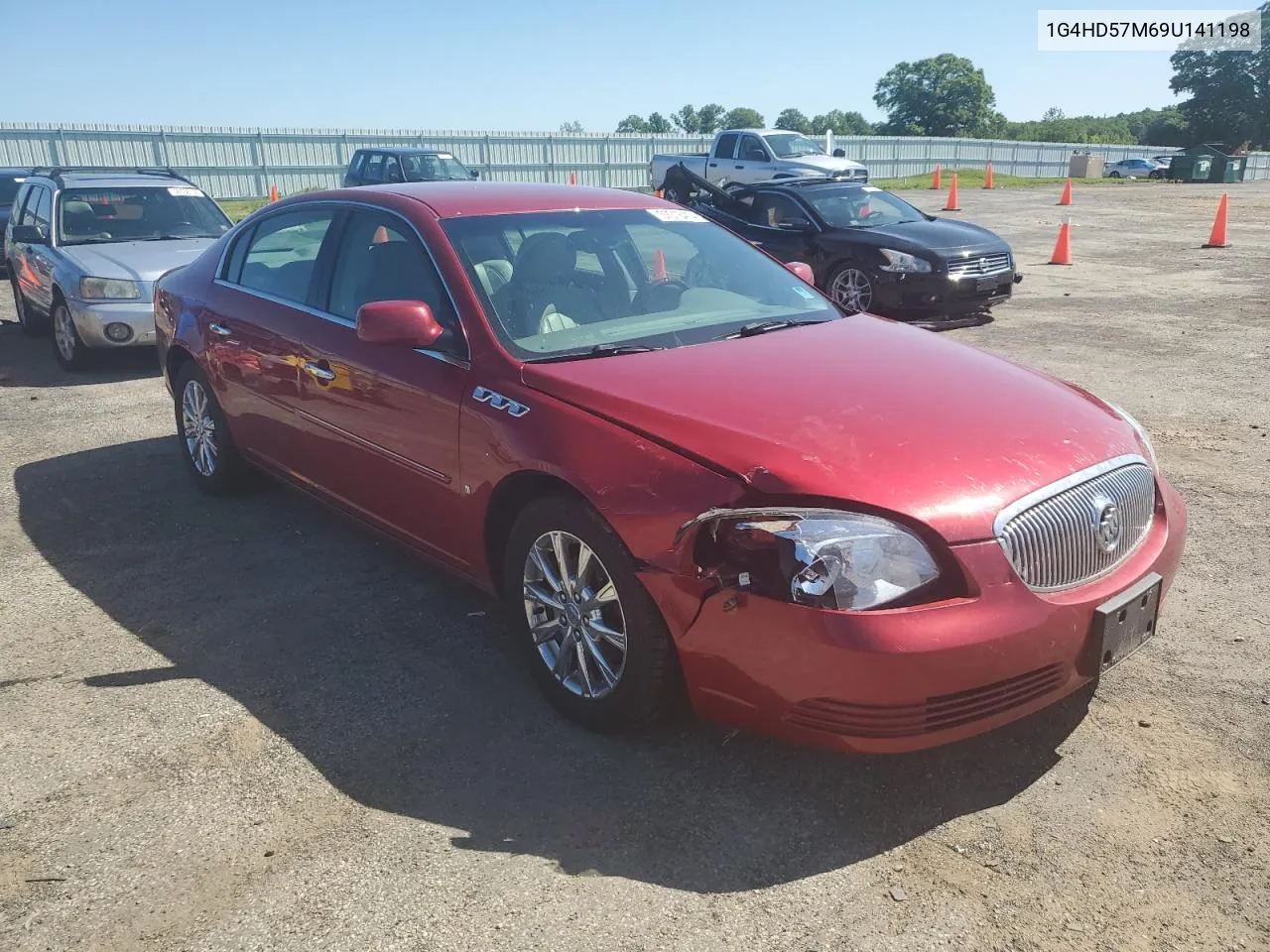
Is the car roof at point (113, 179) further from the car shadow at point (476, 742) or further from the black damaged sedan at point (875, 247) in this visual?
the car shadow at point (476, 742)

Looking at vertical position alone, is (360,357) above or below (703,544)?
above

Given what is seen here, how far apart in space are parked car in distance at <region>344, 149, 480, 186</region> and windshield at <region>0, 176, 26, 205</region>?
5.73 meters

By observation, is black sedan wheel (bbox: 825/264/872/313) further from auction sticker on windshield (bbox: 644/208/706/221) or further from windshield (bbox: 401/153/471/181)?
windshield (bbox: 401/153/471/181)

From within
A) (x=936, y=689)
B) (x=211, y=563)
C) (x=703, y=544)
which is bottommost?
(x=211, y=563)

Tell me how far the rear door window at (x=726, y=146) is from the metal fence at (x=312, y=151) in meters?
9.21

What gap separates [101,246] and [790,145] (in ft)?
57.0

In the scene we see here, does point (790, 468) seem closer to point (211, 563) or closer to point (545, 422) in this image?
point (545, 422)

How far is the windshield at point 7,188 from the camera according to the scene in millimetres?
15656

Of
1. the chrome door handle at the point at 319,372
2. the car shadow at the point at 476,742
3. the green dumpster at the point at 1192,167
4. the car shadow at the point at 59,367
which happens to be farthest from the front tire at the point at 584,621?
the green dumpster at the point at 1192,167

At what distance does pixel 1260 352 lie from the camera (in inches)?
360

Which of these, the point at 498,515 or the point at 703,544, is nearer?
the point at 703,544

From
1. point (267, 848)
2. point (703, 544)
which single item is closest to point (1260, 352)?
point (703, 544)

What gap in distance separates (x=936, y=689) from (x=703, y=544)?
725mm

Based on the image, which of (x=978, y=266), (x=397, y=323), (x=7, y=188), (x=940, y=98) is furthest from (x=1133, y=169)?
(x=940, y=98)
